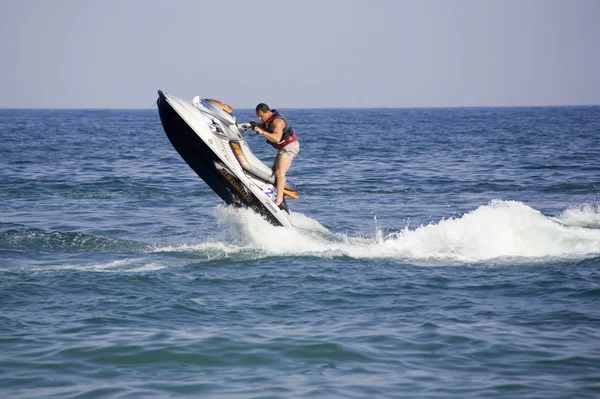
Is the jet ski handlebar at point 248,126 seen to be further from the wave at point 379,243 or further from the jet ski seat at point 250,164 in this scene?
the wave at point 379,243

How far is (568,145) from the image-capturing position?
37375 millimetres

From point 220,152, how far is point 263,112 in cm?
84

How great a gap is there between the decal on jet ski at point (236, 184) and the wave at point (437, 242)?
0.27m

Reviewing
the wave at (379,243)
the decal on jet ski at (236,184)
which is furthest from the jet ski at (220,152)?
the wave at (379,243)

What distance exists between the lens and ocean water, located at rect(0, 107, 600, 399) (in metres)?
6.91

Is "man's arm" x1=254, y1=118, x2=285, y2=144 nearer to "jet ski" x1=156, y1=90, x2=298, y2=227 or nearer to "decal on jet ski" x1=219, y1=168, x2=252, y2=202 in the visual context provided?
"jet ski" x1=156, y1=90, x2=298, y2=227

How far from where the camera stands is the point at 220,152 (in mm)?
11695

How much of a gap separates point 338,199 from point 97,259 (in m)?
8.10

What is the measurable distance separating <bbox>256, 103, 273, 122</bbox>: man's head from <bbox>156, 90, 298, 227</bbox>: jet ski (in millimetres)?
253

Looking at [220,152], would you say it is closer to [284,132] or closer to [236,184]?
[236,184]

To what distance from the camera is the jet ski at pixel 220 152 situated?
11.6 metres

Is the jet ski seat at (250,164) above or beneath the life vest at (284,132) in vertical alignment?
beneath

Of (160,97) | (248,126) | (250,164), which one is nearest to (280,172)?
(250,164)

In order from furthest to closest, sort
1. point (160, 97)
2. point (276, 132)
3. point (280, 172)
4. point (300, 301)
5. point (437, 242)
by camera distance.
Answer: point (437, 242), point (280, 172), point (276, 132), point (160, 97), point (300, 301)
